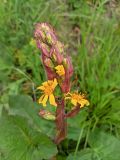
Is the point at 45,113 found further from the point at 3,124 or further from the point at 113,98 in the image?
the point at 113,98

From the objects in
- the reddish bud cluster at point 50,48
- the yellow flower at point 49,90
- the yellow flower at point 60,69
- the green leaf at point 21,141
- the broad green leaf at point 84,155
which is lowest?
the broad green leaf at point 84,155

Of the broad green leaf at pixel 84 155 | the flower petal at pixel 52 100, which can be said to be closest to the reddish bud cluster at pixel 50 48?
the flower petal at pixel 52 100

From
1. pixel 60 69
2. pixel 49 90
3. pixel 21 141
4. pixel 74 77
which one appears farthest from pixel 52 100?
pixel 74 77

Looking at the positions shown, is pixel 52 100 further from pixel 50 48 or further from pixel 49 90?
pixel 50 48

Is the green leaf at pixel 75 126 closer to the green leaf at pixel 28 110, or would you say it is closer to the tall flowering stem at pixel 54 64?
the green leaf at pixel 28 110

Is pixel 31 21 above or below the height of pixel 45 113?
above

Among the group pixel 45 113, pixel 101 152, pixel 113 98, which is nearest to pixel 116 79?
pixel 113 98

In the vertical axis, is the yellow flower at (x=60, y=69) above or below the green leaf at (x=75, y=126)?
above
